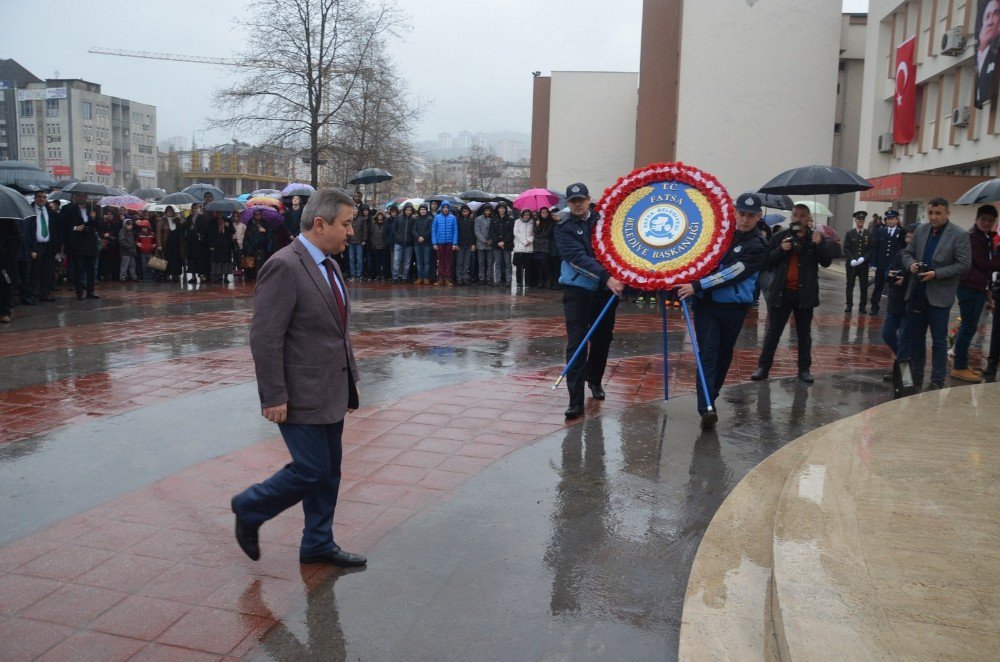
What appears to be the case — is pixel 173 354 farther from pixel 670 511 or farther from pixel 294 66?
pixel 294 66

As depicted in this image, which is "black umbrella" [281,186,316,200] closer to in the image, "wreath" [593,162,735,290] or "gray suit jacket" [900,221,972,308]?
"wreath" [593,162,735,290]

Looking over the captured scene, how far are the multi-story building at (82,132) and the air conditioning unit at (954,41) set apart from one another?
9459cm

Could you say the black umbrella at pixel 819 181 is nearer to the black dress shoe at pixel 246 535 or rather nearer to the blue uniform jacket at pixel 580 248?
the blue uniform jacket at pixel 580 248

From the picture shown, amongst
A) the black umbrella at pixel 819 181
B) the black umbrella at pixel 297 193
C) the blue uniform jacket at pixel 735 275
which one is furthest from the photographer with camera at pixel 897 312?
the black umbrella at pixel 297 193

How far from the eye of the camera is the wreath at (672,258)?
6.60m

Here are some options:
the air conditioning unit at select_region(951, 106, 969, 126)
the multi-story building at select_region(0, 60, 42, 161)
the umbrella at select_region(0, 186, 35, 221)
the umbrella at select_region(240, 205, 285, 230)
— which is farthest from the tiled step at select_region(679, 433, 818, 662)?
the multi-story building at select_region(0, 60, 42, 161)

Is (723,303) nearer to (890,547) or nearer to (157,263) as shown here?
(890,547)

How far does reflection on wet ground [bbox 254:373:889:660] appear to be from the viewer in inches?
134

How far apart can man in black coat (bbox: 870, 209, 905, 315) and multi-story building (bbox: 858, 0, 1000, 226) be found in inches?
364

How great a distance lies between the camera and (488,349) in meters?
10.2

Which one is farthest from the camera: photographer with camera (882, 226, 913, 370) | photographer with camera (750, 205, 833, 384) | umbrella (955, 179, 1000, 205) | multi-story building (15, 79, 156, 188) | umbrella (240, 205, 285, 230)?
multi-story building (15, 79, 156, 188)

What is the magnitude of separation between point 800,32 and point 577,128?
20.0 meters

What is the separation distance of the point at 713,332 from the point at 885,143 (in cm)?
2715

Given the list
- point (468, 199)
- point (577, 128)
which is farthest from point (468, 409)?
point (577, 128)
